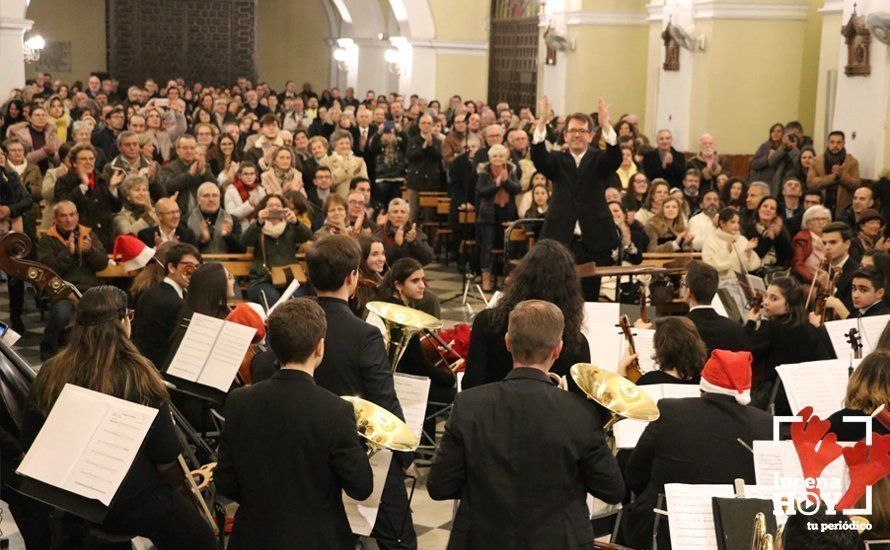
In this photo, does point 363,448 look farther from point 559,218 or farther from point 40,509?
point 559,218

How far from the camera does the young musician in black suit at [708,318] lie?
5578mm

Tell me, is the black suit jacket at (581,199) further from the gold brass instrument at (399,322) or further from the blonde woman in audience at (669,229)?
the gold brass instrument at (399,322)

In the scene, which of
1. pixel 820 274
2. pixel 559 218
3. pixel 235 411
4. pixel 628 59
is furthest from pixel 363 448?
pixel 628 59

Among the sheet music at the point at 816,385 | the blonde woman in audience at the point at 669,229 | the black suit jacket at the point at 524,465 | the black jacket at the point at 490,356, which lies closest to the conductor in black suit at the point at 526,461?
the black suit jacket at the point at 524,465

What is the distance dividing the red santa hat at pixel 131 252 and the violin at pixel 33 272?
1246mm

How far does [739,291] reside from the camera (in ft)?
24.0

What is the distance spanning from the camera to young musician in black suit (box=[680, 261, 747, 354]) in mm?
5578

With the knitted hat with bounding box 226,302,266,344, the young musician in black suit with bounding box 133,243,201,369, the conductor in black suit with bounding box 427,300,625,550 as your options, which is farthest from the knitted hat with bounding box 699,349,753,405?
the young musician in black suit with bounding box 133,243,201,369

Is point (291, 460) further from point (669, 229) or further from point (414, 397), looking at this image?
point (669, 229)

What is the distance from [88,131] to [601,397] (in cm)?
876

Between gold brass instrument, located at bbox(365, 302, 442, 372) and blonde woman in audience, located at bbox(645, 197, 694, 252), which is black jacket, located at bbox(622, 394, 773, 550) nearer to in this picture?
gold brass instrument, located at bbox(365, 302, 442, 372)

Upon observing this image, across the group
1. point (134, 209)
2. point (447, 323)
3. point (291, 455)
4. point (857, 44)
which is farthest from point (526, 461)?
point (857, 44)

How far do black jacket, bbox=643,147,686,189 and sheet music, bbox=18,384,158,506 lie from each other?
9.19 meters

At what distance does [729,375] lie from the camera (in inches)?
154
